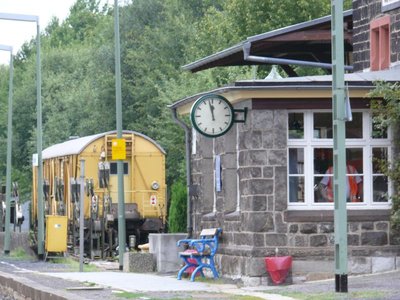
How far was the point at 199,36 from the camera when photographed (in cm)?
6078

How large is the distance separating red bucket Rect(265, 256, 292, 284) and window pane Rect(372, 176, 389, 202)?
1.83m

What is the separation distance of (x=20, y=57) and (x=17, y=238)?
5620 cm

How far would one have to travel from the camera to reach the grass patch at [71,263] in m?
34.0

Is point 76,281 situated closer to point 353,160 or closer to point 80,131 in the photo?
point 353,160

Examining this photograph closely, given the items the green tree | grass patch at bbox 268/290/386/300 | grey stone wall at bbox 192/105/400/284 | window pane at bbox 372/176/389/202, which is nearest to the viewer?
grass patch at bbox 268/290/386/300

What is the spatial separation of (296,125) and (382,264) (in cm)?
260

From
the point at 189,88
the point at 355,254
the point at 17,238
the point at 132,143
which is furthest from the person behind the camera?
the point at 189,88

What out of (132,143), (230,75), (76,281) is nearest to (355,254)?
(76,281)

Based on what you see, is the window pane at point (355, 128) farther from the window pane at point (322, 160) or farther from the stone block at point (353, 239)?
the stone block at point (353, 239)

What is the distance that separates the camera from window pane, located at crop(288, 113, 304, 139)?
2414 cm

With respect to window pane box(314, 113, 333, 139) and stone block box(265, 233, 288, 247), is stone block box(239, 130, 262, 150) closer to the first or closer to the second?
window pane box(314, 113, 333, 139)

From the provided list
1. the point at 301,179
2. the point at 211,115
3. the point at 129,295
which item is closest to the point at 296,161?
the point at 301,179

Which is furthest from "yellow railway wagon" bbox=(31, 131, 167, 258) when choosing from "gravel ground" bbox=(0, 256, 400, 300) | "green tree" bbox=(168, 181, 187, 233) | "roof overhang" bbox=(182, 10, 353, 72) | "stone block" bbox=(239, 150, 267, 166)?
"stone block" bbox=(239, 150, 267, 166)

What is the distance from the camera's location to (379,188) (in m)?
24.5
